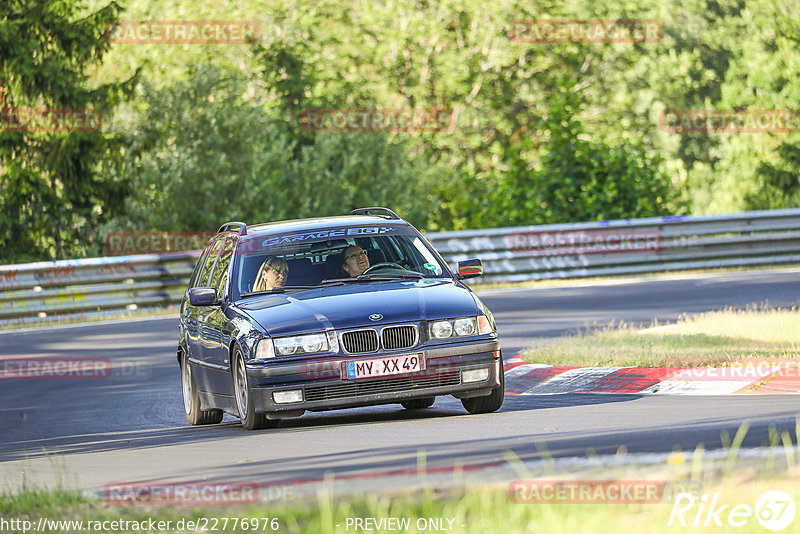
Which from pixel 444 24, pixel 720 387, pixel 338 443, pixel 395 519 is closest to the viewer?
pixel 395 519

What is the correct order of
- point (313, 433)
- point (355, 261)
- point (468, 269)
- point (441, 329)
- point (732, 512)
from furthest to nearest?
point (468, 269) → point (355, 261) → point (441, 329) → point (313, 433) → point (732, 512)

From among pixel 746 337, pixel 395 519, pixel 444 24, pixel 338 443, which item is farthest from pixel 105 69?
pixel 395 519

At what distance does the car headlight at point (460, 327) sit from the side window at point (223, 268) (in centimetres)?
217

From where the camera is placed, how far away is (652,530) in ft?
18.0

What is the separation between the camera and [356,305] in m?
10.6

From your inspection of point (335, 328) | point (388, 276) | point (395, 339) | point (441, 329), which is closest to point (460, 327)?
point (441, 329)

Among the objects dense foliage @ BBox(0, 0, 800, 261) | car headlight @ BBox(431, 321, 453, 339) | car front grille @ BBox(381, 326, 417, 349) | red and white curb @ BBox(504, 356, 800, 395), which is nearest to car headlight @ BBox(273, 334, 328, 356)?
car front grille @ BBox(381, 326, 417, 349)

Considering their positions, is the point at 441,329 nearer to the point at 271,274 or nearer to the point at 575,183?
the point at 271,274

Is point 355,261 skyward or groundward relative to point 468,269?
skyward

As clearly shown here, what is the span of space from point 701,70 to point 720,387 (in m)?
55.8

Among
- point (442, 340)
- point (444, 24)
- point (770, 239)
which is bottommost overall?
point (770, 239)

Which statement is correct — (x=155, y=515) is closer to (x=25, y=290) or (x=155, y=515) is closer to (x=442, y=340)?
(x=442, y=340)

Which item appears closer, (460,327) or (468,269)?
(460,327)

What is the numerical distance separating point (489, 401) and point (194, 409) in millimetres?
2598
